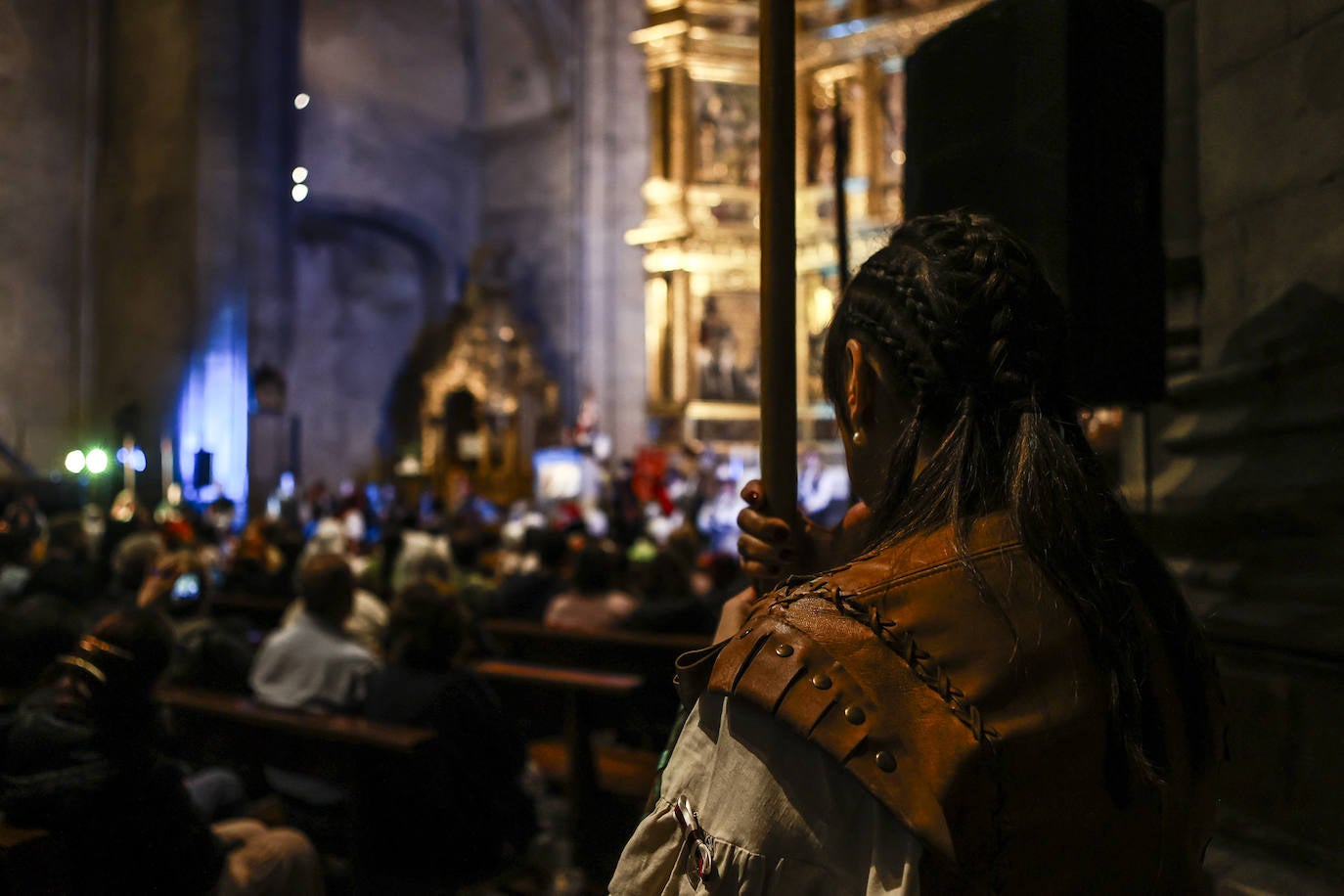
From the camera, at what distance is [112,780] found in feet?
7.66

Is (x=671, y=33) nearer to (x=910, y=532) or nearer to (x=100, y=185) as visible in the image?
(x=100, y=185)

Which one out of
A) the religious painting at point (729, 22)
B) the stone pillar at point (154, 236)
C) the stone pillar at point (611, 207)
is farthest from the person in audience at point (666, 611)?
the stone pillar at point (154, 236)

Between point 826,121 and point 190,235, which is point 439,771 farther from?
point 190,235

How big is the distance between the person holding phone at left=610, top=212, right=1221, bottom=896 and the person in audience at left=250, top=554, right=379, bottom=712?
Result: 3.26 m

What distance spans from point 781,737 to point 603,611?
193 inches

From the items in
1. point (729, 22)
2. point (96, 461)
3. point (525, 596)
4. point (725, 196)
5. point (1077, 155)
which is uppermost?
point (729, 22)

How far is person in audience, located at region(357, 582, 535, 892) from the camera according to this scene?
323 cm

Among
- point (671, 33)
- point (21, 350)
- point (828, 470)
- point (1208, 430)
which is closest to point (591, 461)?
point (828, 470)

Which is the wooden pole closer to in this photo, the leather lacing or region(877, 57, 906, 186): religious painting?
the leather lacing

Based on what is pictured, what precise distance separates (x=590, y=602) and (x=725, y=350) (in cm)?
1183

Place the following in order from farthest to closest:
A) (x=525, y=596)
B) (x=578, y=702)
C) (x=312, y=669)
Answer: (x=525, y=596) → (x=578, y=702) → (x=312, y=669)

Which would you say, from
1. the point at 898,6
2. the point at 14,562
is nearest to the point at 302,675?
the point at 14,562

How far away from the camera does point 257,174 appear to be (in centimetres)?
1878

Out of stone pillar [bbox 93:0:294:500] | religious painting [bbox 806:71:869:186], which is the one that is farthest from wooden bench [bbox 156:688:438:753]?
stone pillar [bbox 93:0:294:500]
